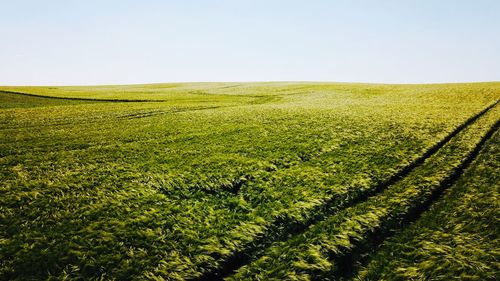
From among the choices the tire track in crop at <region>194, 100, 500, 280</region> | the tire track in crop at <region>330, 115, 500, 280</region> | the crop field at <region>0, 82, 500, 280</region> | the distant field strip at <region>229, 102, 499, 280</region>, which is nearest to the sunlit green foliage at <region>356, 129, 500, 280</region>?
the crop field at <region>0, 82, 500, 280</region>

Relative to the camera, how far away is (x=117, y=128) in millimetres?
18391

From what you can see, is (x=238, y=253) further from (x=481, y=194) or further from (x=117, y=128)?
(x=117, y=128)

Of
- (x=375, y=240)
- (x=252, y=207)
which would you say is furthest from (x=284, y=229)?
(x=375, y=240)

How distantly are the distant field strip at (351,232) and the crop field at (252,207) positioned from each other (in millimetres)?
29

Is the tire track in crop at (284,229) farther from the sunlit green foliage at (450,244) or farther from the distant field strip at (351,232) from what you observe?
the sunlit green foliage at (450,244)

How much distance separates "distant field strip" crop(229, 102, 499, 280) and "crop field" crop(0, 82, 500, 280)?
3cm

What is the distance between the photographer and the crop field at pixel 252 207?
593cm

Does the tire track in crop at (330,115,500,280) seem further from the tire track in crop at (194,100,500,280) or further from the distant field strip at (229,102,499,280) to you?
the tire track in crop at (194,100,500,280)

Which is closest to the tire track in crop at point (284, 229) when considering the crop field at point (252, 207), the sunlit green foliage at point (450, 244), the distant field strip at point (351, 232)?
the crop field at point (252, 207)

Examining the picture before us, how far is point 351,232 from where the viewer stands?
22.9 feet

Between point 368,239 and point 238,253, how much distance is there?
118 inches

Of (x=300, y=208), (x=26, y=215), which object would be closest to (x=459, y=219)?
(x=300, y=208)

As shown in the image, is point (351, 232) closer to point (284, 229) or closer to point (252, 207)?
point (284, 229)

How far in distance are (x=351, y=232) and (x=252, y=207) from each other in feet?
8.71
